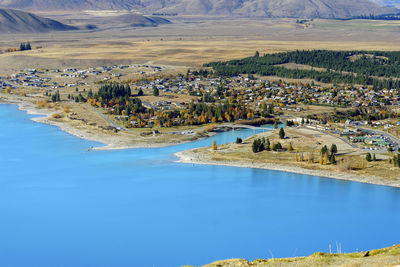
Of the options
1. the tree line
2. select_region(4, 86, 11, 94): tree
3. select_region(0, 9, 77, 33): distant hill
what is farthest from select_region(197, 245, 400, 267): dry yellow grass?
select_region(0, 9, 77, 33): distant hill

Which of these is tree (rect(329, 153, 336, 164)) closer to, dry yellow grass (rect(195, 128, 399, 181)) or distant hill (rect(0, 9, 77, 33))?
dry yellow grass (rect(195, 128, 399, 181))

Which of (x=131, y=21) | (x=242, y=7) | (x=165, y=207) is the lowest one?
(x=165, y=207)

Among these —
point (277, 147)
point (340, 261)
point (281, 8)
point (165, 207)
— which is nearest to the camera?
point (340, 261)

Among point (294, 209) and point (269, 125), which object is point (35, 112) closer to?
point (269, 125)

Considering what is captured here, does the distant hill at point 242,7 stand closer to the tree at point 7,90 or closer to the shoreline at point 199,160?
the tree at point 7,90

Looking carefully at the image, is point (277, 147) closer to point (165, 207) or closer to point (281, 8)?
point (165, 207)

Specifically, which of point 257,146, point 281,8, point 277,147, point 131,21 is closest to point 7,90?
point 257,146
